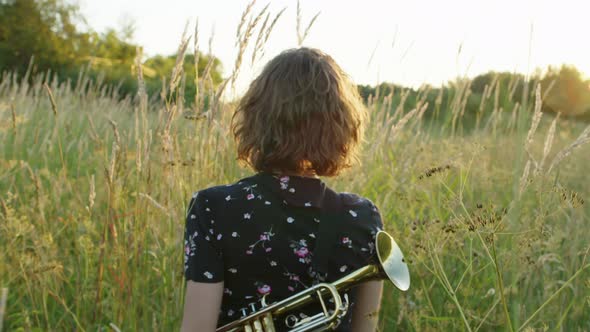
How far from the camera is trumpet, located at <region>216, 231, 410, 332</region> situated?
1.65 meters

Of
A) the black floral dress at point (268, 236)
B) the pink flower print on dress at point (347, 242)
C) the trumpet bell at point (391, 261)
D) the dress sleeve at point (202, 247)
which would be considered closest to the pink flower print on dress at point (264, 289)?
the black floral dress at point (268, 236)

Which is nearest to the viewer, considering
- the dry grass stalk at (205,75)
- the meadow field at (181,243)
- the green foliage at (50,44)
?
the meadow field at (181,243)

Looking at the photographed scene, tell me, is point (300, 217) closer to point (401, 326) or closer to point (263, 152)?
point (263, 152)

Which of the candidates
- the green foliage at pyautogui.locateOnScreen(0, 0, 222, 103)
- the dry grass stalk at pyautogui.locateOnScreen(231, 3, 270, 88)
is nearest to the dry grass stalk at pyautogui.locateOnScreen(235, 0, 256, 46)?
the dry grass stalk at pyautogui.locateOnScreen(231, 3, 270, 88)

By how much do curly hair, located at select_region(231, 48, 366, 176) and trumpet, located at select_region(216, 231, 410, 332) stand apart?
381 millimetres

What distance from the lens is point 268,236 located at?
1.86 m

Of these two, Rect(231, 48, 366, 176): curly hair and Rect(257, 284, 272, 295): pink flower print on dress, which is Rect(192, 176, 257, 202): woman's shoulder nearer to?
Rect(231, 48, 366, 176): curly hair

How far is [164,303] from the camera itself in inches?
88.8

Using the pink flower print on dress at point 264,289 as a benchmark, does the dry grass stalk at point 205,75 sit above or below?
above

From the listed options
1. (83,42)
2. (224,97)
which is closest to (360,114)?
(224,97)

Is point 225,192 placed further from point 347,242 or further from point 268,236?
point 347,242

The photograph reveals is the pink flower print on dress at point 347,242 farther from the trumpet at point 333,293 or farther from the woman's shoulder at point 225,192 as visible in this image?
the woman's shoulder at point 225,192

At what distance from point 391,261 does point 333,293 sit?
0.19 meters

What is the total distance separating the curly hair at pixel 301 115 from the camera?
1899 mm
